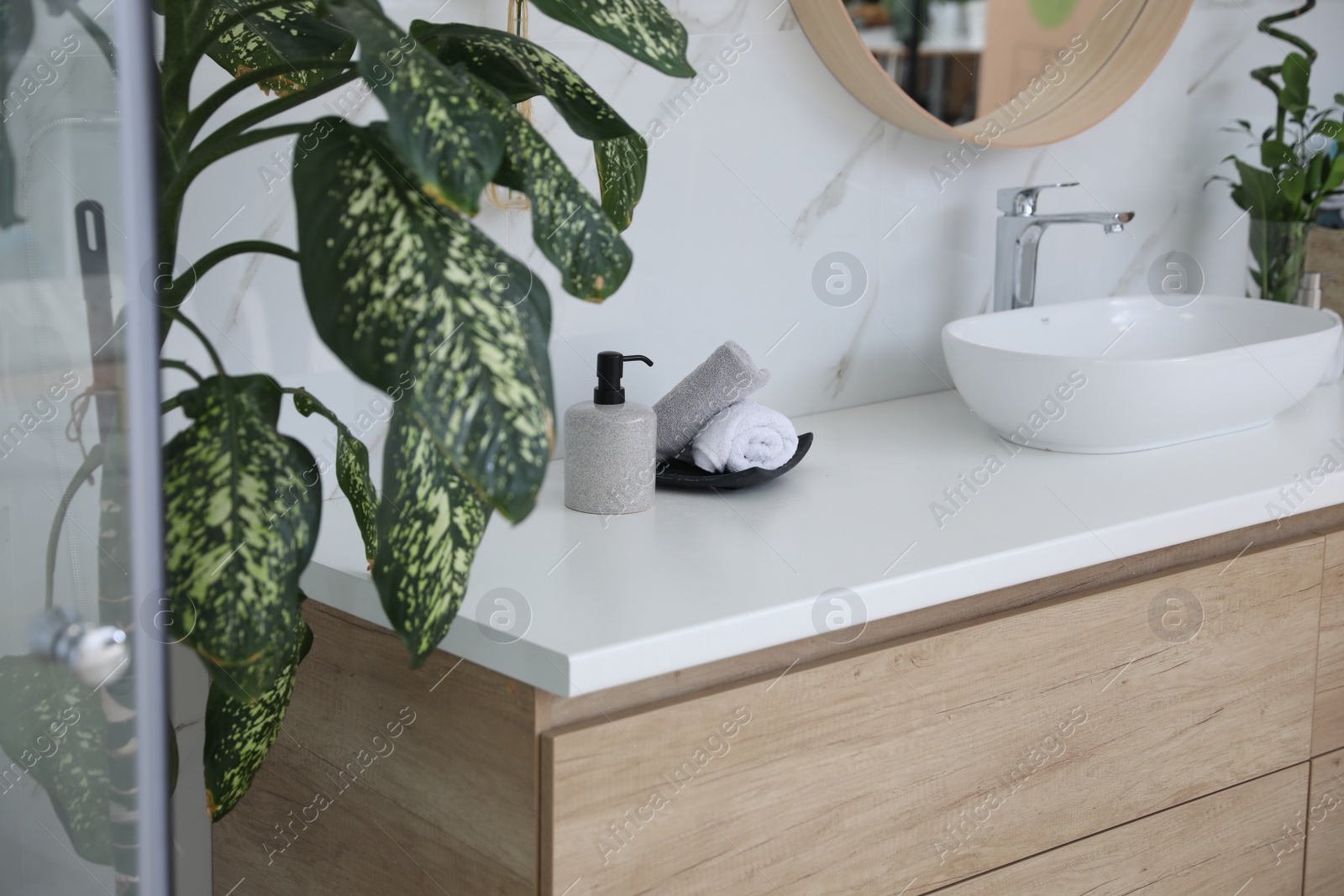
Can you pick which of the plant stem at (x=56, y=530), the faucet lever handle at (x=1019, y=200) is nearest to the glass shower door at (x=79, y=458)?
the plant stem at (x=56, y=530)

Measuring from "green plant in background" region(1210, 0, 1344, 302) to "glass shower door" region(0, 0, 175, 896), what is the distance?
176 centimetres

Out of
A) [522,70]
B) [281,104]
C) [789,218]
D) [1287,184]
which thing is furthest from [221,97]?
[1287,184]

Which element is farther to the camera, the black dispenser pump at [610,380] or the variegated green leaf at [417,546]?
the black dispenser pump at [610,380]

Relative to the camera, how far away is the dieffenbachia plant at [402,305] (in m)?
0.63

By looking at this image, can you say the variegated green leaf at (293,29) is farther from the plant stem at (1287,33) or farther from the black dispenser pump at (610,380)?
the plant stem at (1287,33)

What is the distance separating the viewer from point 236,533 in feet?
2.26

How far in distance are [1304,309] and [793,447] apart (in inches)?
30.9

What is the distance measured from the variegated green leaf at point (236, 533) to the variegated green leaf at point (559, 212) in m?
0.20

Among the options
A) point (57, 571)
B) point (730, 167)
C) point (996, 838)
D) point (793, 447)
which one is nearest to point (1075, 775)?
point (996, 838)

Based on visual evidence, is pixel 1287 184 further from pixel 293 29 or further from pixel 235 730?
pixel 235 730

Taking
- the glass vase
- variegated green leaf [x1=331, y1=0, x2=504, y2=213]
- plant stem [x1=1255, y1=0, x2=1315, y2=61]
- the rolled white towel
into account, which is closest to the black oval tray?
the rolled white towel

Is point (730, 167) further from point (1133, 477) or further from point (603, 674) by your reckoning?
point (603, 674)

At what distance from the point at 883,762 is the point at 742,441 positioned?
38 cm

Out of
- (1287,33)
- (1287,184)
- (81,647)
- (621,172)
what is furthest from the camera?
(1287,33)
